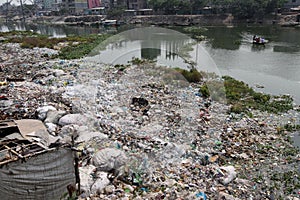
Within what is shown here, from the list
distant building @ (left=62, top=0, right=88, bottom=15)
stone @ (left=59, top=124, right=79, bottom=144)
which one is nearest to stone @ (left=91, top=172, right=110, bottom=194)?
stone @ (left=59, top=124, right=79, bottom=144)

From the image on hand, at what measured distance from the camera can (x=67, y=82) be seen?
6.46 m

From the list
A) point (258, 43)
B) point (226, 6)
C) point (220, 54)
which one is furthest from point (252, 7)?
point (220, 54)

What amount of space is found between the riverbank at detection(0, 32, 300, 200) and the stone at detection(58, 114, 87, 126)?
0.05 ft

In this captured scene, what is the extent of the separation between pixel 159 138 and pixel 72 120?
4.77 feet

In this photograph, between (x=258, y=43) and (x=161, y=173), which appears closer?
(x=161, y=173)

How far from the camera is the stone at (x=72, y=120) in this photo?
4.05 metres

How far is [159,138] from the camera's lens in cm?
403

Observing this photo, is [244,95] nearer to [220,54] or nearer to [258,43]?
[220,54]

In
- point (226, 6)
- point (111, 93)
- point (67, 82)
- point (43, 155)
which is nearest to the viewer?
point (43, 155)

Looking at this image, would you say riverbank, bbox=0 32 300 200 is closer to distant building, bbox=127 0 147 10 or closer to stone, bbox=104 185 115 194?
stone, bbox=104 185 115 194

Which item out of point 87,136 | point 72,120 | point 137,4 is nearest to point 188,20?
point 137,4

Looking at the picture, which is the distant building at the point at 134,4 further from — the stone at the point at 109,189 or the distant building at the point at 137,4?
the stone at the point at 109,189

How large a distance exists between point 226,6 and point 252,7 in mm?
4072

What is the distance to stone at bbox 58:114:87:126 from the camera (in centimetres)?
405
